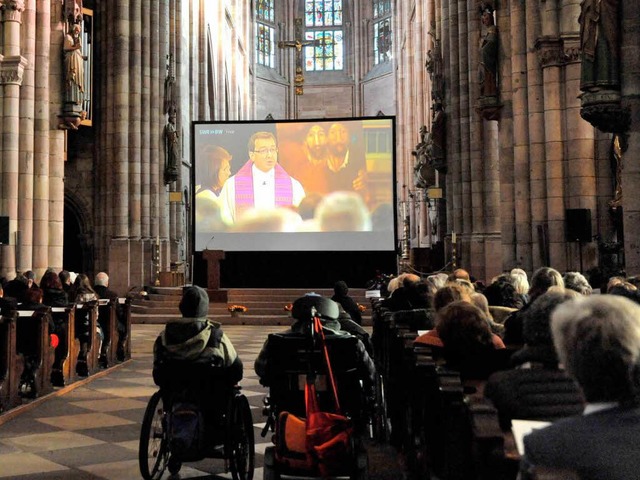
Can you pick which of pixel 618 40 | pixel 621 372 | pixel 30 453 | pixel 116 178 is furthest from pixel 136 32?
pixel 621 372

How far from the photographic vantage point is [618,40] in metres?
10.1

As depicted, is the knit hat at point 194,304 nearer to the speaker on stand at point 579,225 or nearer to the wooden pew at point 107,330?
the wooden pew at point 107,330

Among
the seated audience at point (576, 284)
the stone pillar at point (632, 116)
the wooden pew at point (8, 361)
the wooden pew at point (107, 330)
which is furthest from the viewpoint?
the wooden pew at point (107, 330)

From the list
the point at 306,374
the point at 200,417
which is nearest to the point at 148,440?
the point at 200,417

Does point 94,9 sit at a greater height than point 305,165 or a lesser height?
greater

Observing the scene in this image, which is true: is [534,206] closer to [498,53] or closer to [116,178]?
[498,53]

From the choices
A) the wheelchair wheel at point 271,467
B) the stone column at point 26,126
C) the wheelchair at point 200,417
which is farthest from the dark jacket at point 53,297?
the wheelchair wheel at point 271,467

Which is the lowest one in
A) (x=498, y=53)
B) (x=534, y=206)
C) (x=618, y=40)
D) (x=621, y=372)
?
(x=621, y=372)

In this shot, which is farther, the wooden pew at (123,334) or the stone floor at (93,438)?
the wooden pew at (123,334)

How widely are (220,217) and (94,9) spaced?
7823 mm

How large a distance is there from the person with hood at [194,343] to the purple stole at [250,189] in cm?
2098

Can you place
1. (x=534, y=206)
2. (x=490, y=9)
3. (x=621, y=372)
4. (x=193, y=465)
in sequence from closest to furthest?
(x=621, y=372) < (x=193, y=465) < (x=534, y=206) < (x=490, y=9)

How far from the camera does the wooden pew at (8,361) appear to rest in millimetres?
8234

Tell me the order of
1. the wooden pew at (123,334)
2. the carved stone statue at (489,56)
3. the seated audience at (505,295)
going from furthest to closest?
1. the carved stone statue at (489,56)
2. the wooden pew at (123,334)
3. the seated audience at (505,295)
